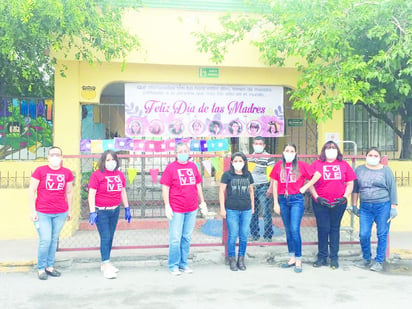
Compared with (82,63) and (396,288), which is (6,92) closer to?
(82,63)

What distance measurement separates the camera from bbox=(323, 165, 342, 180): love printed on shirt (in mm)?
5516

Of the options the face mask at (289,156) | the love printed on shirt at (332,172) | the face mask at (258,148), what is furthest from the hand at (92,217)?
the love printed on shirt at (332,172)

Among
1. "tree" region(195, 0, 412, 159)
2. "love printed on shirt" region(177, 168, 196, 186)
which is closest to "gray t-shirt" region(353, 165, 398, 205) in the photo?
"tree" region(195, 0, 412, 159)

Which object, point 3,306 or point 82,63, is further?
point 82,63

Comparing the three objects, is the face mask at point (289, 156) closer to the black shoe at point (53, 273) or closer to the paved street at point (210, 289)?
the paved street at point (210, 289)

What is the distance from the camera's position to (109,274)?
530cm

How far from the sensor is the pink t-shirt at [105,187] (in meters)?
5.18

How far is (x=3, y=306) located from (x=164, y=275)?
6.32 ft

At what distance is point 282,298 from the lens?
456 centimetres

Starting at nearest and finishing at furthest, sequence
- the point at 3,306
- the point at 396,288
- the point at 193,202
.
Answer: the point at 3,306 < the point at 396,288 < the point at 193,202

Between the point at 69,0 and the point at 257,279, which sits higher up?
the point at 69,0

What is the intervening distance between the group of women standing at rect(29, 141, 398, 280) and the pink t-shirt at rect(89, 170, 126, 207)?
0.01m

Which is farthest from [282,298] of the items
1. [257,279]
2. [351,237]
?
[351,237]

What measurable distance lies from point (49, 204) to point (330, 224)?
372cm
